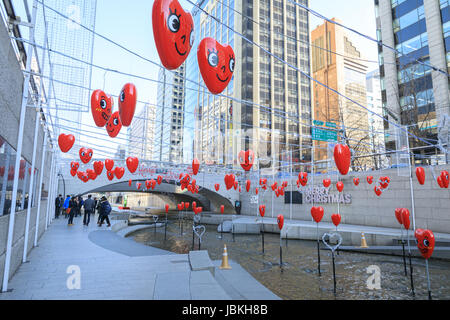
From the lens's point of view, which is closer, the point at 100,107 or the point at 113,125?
the point at 100,107

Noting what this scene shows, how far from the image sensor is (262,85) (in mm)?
62719

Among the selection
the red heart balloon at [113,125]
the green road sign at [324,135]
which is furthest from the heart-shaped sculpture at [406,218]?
the green road sign at [324,135]

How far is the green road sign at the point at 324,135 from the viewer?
18.9 meters

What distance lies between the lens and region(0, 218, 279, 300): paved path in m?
5.03

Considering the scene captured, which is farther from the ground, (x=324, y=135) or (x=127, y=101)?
(x=324, y=135)

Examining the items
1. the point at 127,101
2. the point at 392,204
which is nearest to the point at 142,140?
the point at 127,101

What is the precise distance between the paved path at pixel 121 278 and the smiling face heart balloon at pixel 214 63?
3718 millimetres

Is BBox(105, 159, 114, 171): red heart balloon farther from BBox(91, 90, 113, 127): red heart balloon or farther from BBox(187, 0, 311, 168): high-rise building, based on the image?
BBox(187, 0, 311, 168): high-rise building

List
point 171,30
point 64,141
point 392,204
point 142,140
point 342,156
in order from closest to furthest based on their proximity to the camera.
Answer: point 171,30 < point 342,156 < point 64,141 < point 392,204 < point 142,140

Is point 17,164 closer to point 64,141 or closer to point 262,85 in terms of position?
point 64,141

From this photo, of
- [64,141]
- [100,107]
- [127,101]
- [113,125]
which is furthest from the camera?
[64,141]

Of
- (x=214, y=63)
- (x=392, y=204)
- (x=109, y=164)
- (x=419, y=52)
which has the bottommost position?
(x=392, y=204)

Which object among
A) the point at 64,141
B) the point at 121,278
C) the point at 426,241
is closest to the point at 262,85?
the point at 64,141

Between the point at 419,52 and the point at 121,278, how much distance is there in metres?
42.2
